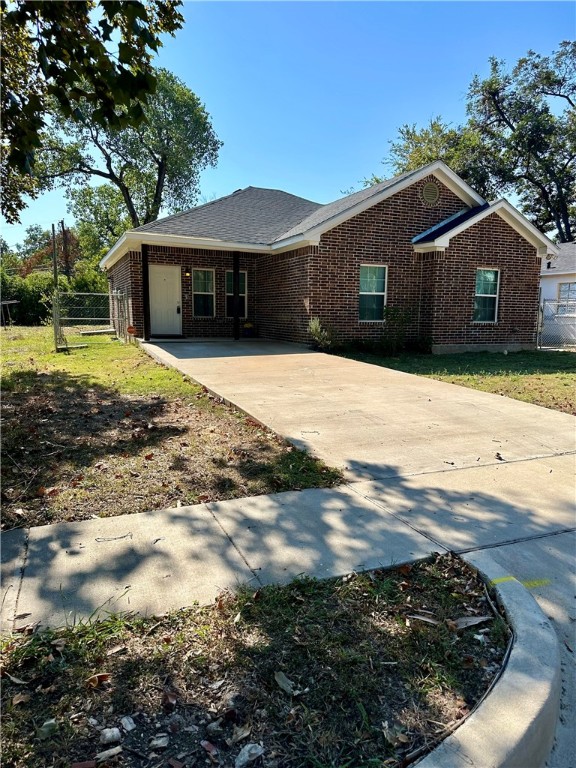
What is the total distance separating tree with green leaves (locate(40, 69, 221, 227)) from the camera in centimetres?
3122

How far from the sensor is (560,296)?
23.3 meters

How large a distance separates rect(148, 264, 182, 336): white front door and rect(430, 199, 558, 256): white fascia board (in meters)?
8.21

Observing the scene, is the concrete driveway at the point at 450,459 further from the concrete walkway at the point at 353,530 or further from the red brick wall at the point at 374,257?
the red brick wall at the point at 374,257

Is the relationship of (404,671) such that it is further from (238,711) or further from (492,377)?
(492,377)

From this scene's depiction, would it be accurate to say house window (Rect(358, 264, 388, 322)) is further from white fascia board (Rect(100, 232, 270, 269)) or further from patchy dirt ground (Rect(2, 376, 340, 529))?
patchy dirt ground (Rect(2, 376, 340, 529))

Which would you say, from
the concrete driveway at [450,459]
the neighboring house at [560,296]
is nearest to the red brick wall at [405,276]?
the concrete driveway at [450,459]

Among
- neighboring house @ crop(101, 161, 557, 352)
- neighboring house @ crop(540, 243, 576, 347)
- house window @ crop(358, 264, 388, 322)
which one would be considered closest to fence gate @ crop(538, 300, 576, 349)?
neighboring house @ crop(540, 243, 576, 347)

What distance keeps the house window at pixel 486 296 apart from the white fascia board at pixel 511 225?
142 cm

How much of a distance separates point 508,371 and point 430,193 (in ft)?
22.1

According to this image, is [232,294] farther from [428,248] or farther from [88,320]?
[88,320]

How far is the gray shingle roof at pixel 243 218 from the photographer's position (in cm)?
1451

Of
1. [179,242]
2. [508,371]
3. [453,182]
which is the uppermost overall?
[453,182]

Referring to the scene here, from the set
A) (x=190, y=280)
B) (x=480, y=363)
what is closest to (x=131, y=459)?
(x=480, y=363)

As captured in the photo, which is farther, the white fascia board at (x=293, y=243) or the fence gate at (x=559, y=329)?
the fence gate at (x=559, y=329)
